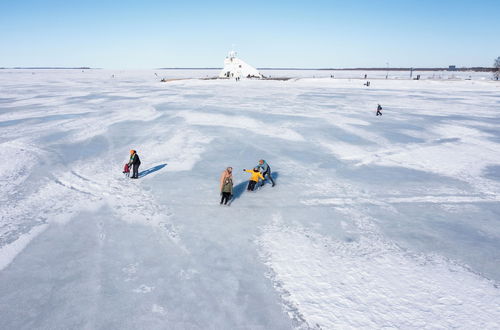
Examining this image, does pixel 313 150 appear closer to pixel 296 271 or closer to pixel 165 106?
pixel 296 271

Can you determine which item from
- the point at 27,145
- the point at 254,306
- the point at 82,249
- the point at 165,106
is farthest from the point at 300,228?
the point at 165,106

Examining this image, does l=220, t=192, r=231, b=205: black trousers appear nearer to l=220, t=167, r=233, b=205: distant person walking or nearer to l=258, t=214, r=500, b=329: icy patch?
l=220, t=167, r=233, b=205: distant person walking

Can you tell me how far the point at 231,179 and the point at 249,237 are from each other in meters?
1.77

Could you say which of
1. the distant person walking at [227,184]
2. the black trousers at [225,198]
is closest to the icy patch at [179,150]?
the black trousers at [225,198]

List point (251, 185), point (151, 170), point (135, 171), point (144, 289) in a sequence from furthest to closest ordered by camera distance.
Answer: point (151, 170)
point (135, 171)
point (251, 185)
point (144, 289)

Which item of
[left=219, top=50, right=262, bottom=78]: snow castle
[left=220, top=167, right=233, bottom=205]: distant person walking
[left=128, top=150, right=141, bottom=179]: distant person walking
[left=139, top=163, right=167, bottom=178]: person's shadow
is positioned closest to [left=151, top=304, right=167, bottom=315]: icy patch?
[left=220, top=167, right=233, bottom=205]: distant person walking

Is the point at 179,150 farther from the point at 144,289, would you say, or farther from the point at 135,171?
the point at 144,289

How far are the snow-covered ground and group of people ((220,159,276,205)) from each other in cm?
32

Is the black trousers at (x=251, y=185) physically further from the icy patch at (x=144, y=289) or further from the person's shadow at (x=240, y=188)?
the icy patch at (x=144, y=289)

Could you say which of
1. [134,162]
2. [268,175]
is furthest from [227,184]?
[134,162]

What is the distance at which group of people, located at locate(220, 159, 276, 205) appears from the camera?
8.26 metres

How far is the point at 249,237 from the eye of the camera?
279 inches

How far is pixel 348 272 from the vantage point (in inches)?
231

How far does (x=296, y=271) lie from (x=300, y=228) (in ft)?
5.68
